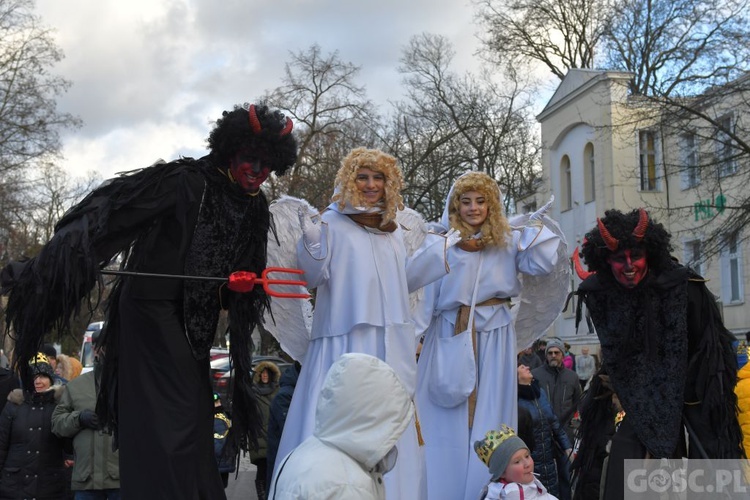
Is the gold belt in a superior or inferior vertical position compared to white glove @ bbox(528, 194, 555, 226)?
inferior

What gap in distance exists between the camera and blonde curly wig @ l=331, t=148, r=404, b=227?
5.75m

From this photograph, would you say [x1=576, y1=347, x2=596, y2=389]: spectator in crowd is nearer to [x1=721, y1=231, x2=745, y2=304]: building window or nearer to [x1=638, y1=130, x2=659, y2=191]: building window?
[x1=721, y1=231, x2=745, y2=304]: building window

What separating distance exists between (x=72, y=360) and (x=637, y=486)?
682 centimetres

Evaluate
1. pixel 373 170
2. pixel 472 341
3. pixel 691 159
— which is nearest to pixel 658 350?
pixel 472 341

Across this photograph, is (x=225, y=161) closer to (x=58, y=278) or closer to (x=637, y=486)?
(x=58, y=278)

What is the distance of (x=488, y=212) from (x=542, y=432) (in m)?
1.88

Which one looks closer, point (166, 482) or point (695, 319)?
point (166, 482)

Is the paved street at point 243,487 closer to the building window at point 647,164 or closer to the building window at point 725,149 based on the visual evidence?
the building window at point 725,149

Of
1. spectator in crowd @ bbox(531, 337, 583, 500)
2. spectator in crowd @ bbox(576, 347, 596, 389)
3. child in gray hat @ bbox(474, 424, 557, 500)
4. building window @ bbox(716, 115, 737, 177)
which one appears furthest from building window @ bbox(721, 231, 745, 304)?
child in gray hat @ bbox(474, 424, 557, 500)

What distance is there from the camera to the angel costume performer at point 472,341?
6020 mm

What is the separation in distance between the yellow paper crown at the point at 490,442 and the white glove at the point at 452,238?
1.10m

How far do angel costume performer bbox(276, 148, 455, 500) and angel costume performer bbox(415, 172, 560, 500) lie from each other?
18.4 inches

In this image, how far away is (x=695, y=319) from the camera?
5.24m

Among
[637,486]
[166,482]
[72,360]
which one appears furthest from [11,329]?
[72,360]
